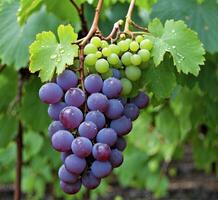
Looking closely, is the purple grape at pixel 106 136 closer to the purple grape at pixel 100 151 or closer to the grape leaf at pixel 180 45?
the purple grape at pixel 100 151

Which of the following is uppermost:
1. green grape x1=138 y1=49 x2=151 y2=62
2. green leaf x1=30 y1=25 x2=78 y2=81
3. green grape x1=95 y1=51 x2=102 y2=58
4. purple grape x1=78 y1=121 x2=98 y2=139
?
green leaf x1=30 y1=25 x2=78 y2=81

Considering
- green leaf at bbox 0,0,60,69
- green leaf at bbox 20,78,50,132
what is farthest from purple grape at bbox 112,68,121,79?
green leaf at bbox 20,78,50,132

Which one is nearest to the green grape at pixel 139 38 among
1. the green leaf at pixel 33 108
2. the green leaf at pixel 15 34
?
the green leaf at pixel 15 34

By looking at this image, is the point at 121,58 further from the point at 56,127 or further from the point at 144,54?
the point at 56,127

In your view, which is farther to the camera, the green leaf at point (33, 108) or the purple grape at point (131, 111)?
the green leaf at point (33, 108)

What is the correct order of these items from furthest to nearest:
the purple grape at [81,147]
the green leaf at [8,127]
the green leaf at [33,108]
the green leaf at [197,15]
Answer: the green leaf at [8,127] < the green leaf at [33,108] < the green leaf at [197,15] < the purple grape at [81,147]

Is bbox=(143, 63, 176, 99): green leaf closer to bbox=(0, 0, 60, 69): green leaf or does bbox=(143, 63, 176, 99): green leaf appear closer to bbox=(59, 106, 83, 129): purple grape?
bbox=(59, 106, 83, 129): purple grape

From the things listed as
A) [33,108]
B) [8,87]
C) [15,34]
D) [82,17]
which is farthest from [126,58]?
[8,87]
